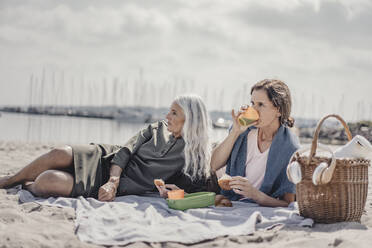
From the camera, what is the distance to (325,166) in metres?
3.46

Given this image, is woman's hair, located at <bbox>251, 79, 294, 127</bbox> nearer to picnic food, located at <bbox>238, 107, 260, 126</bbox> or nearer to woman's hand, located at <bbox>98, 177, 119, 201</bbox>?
picnic food, located at <bbox>238, 107, 260, 126</bbox>

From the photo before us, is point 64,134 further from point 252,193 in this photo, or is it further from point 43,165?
point 252,193

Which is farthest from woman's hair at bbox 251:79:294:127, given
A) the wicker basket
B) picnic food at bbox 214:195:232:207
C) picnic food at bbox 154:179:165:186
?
picnic food at bbox 154:179:165:186

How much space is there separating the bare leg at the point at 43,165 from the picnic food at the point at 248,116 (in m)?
2.01

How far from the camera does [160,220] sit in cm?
364

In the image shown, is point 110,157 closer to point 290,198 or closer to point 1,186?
point 1,186

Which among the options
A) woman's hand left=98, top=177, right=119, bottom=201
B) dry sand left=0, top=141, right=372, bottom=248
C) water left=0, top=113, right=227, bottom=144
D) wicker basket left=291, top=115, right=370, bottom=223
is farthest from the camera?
water left=0, top=113, right=227, bottom=144

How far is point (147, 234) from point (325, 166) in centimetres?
158

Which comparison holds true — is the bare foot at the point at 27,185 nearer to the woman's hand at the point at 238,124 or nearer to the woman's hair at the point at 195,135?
the woman's hair at the point at 195,135

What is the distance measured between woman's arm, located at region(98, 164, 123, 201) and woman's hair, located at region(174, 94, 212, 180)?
765mm

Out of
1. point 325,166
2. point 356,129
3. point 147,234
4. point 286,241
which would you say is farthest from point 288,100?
point 356,129

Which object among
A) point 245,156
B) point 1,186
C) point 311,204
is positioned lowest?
point 1,186

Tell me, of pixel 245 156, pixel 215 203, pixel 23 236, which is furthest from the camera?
pixel 245 156

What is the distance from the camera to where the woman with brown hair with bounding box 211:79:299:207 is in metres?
4.29
